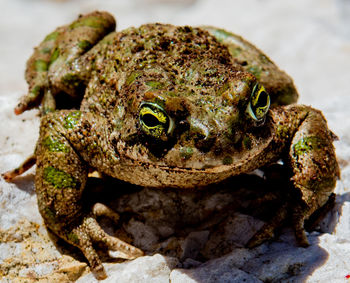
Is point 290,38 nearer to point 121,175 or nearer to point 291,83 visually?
point 291,83

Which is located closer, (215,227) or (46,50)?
(215,227)

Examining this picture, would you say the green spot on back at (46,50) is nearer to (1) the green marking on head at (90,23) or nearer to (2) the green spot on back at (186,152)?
(1) the green marking on head at (90,23)

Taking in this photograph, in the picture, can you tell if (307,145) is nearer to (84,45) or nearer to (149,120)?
(149,120)

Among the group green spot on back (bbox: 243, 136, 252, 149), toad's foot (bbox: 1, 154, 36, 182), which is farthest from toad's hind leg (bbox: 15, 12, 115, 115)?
green spot on back (bbox: 243, 136, 252, 149)

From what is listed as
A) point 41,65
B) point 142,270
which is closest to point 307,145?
point 142,270

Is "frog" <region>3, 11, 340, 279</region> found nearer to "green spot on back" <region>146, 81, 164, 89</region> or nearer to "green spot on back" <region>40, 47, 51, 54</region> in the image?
"green spot on back" <region>146, 81, 164, 89</region>

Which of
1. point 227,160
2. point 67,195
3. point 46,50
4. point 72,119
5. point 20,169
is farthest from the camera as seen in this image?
point 46,50
